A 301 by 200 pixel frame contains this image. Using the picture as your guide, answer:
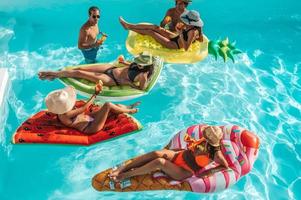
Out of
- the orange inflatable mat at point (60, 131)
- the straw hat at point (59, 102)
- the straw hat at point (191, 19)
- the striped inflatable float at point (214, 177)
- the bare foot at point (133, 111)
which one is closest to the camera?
the striped inflatable float at point (214, 177)

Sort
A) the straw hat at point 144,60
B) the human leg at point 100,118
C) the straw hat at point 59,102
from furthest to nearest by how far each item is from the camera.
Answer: the straw hat at point 144,60, the human leg at point 100,118, the straw hat at point 59,102

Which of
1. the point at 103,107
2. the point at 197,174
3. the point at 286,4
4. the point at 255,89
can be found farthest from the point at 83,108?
the point at 286,4

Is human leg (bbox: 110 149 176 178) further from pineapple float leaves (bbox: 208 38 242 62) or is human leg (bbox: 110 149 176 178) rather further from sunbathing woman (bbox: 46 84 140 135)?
pineapple float leaves (bbox: 208 38 242 62)

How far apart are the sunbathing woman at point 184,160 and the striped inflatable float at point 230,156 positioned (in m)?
0.10

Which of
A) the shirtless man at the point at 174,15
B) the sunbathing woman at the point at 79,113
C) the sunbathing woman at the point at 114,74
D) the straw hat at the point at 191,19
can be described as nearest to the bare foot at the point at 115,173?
the sunbathing woman at the point at 79,113

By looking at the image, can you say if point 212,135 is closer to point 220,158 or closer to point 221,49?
point 220,158

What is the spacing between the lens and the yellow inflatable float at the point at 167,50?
268 inches

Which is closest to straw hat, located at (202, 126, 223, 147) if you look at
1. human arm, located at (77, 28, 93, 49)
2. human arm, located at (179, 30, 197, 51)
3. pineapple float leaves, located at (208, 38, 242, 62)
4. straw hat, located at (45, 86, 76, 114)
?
straw hat, located at (45, 86, 76, 114)

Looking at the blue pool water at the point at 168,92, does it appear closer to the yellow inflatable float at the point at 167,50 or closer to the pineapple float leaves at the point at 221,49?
the pineapple float leaves at the point at 221,49

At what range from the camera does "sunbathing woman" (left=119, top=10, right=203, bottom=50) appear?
6.77 meters

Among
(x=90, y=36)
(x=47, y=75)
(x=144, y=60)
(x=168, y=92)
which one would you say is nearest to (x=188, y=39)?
(x=168, y=92)

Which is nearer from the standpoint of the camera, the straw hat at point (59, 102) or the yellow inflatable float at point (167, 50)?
the straw hat at point (59, 102)

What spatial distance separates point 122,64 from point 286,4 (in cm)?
454

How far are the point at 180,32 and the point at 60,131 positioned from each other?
2.58 meters
